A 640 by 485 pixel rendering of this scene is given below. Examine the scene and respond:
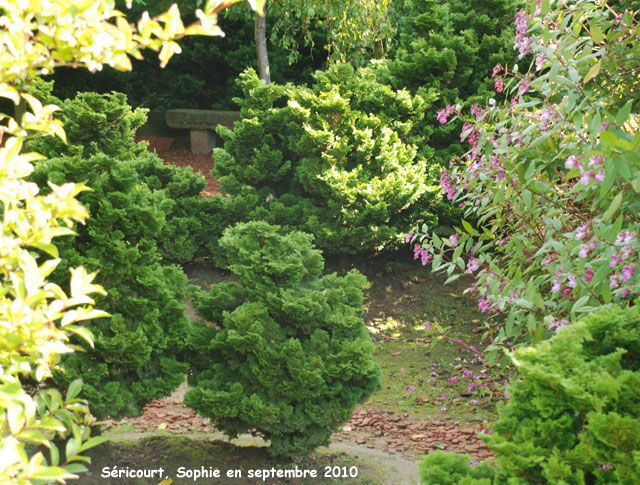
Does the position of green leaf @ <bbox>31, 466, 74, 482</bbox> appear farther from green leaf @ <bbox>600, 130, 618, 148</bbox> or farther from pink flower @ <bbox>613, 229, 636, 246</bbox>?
pink flower @ <bbox>613, 229, 636, 246</bbox>

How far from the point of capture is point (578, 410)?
171 cm

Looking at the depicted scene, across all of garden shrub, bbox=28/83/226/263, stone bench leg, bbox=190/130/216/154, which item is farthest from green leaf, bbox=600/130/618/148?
stone bench leg, bbox=190/130/216/154

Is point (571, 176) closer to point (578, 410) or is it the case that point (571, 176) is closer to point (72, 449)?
point (578, 410)

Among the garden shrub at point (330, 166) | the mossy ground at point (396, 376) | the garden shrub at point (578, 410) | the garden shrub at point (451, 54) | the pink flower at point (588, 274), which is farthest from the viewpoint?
the garden shrub at point (451, 54)

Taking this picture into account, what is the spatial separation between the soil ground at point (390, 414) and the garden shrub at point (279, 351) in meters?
0.31

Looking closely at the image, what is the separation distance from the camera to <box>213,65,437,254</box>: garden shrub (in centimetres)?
629

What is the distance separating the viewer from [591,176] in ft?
6.98

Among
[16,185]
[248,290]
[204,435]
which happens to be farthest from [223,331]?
[16,185]

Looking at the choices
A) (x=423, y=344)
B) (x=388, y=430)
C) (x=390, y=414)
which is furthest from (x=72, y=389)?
(x=423, y=344)

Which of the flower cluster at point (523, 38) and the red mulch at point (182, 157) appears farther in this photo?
the red mulch at point (182, 157)

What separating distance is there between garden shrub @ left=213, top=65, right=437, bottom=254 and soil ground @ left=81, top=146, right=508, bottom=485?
61 centimetres

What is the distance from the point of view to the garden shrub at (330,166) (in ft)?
20.6

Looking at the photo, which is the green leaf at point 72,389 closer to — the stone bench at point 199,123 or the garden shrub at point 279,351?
the garden shrub at point 279,351

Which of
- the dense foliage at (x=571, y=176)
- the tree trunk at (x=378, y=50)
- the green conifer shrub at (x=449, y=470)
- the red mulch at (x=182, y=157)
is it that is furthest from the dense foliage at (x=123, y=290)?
the tree trunk at (x=378, y=50)
